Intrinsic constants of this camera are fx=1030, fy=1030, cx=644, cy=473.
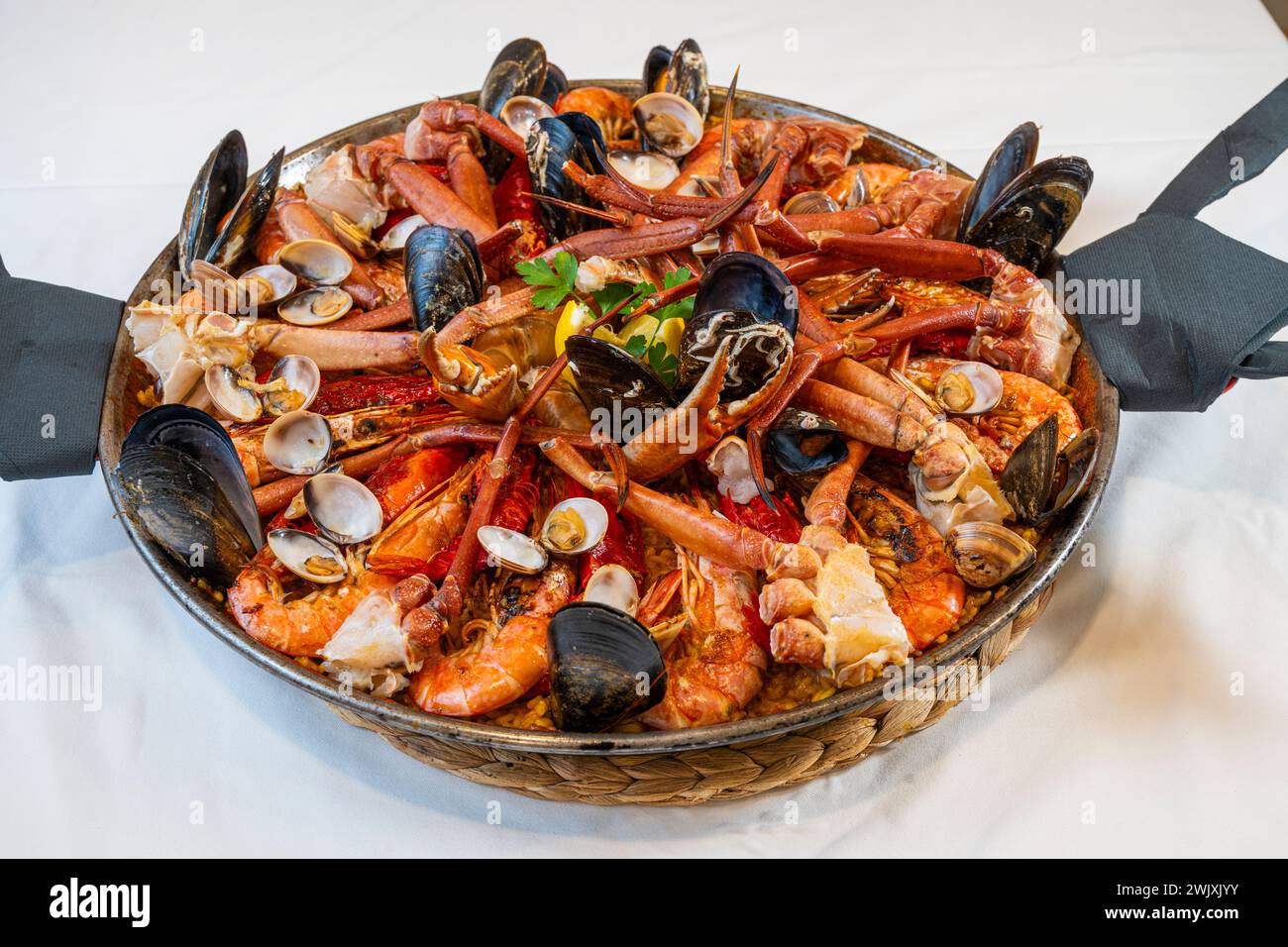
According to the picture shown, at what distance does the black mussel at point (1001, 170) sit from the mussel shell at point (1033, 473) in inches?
32.5

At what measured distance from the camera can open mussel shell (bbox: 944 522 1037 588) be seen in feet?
6.46

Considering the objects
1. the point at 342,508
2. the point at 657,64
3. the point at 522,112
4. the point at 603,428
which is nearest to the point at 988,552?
the point at 603,428

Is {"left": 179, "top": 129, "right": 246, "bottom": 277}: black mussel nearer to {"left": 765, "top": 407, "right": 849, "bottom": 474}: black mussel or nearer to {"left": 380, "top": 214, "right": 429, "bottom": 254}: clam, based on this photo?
{"left": 380, "top": 214, "right": 429, "bottom": 254}: clam

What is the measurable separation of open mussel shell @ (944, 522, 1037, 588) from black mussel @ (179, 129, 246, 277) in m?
1.88

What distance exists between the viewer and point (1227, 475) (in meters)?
2.95

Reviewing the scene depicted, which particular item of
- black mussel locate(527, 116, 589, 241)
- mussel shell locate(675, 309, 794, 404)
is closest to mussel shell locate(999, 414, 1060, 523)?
mussel shell locate(675, 309, 794, 404)

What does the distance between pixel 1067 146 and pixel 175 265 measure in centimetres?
320

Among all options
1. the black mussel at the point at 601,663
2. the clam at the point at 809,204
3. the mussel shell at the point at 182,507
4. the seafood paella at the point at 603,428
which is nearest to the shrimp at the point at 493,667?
the seafood paella at the point at 603,428

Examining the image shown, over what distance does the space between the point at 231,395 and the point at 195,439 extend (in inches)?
8.5

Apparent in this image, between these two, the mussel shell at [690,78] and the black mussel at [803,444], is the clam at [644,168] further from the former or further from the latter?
the black mussel at [803,444]

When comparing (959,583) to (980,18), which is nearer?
(959,583)

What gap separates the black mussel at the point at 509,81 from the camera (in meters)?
2.97
